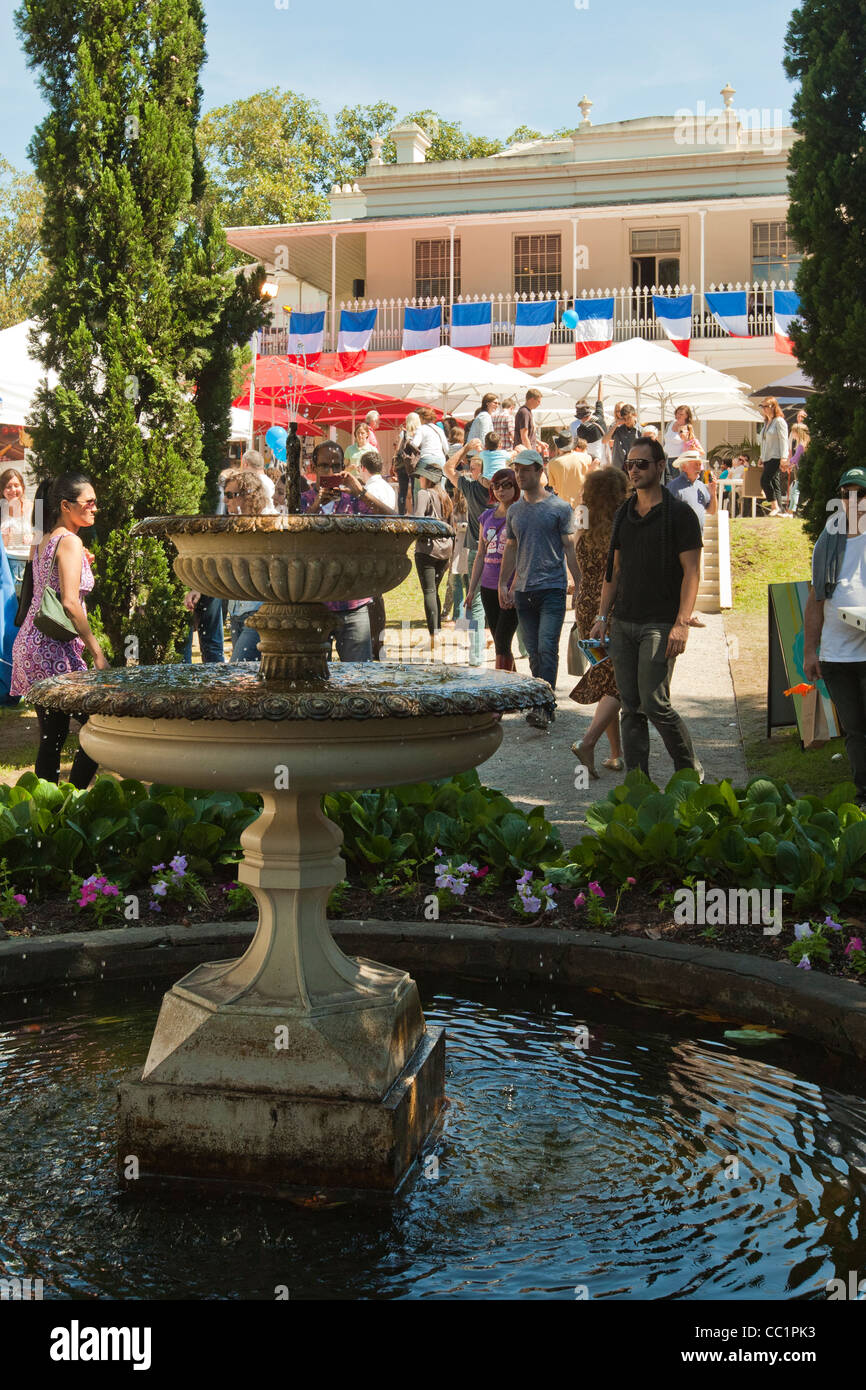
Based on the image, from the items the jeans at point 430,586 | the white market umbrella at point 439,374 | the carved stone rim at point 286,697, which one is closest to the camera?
the carved stone rim at point 286,697

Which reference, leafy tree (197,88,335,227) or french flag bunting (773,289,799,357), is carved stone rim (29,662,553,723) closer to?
french flag bunting (773,289,799,357)

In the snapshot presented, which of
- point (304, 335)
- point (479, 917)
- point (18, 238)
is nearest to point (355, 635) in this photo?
point (479, 917)

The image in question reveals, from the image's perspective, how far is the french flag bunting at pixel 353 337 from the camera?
28781mm

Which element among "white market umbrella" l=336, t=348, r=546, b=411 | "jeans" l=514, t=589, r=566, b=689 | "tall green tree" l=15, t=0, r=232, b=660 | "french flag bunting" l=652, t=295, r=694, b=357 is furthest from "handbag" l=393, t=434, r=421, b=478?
"french flag bunting" l=652, t=295, r=694, b=357

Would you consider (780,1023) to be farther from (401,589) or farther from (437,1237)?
(401,589)

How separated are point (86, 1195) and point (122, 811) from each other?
2.55 metres

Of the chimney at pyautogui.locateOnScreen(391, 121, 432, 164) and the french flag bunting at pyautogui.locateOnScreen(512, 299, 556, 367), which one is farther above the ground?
the chimney at pyautogui.locateOnScreen(391, 121, 432, 164)

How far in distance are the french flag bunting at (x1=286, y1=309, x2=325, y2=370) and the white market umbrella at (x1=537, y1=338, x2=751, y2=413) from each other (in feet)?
25.6

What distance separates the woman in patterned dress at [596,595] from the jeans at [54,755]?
2958 mm

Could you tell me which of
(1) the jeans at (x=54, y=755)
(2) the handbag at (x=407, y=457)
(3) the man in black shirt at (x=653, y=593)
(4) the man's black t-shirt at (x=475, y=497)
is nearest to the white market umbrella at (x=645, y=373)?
(2) the handbag at (x=407, y=457)

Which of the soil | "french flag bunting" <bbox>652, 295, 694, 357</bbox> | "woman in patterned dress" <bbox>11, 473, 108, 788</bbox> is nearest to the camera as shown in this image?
the soil

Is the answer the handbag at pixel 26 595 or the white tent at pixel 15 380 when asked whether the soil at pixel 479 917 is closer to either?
the handbag at pixel 26 595

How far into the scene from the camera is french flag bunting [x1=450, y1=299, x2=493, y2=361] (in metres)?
28.1

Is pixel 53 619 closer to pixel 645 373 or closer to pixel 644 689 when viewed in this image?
pixel 644 689
